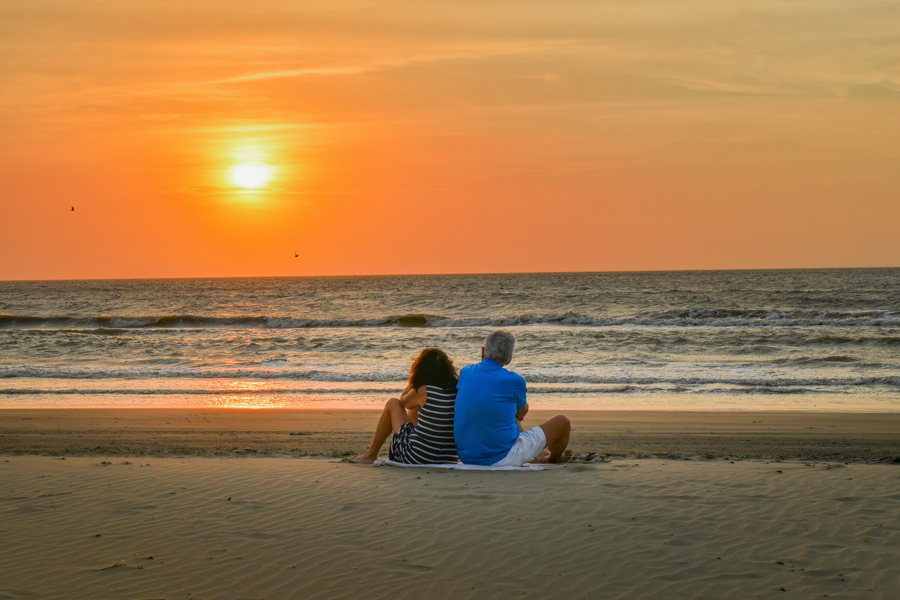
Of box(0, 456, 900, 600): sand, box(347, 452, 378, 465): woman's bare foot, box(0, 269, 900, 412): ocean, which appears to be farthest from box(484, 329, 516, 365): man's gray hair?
box(0, 269, 900, 412): ocean

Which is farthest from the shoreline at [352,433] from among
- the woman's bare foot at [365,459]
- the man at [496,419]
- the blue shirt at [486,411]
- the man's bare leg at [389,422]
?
the blue shirt at [486,411]

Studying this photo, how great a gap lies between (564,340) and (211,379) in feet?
42.2

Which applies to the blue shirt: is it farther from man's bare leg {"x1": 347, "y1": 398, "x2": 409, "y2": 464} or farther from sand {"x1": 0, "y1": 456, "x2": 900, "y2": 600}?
man's bare leg {"x1": 347, "y1": 398, "x2": 409, "y2": 464}

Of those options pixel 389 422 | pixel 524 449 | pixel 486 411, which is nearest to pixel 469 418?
pixel 486 411

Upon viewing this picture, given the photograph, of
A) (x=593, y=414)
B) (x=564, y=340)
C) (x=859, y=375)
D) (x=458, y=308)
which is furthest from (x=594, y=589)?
(x=458, y=308)

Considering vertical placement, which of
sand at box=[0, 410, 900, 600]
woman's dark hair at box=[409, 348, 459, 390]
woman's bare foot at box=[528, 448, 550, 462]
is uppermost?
woman's dark hair at box=[409, 348, 459, 390]

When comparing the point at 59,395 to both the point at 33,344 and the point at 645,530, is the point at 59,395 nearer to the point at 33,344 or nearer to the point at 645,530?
the point at 33,344

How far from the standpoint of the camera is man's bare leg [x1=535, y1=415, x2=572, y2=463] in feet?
21.2

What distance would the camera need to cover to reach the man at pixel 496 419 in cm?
586

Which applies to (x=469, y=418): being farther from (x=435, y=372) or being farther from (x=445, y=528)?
(x=445, y=528)

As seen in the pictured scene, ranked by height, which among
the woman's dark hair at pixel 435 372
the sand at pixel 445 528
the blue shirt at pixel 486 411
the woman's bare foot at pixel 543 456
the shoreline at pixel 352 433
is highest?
the woman's dark hair at pixel 435 372

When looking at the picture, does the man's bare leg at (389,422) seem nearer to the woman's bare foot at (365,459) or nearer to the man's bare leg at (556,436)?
the woman's bare foot at (365,459)

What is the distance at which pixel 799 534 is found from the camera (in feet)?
14.6

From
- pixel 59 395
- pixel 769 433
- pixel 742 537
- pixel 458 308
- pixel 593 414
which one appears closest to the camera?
pixel 742 537
